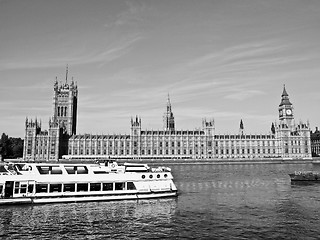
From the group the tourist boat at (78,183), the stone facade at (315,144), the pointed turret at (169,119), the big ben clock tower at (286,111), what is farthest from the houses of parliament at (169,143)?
the tourist boat at (78,183)

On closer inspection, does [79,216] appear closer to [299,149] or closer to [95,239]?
[95,239]

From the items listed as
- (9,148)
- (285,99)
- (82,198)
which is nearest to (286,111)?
(285,99)

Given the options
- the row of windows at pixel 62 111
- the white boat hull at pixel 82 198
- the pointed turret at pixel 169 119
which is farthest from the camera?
the pointed turret at pixel 169 119

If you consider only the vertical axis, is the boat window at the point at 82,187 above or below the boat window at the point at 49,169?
below

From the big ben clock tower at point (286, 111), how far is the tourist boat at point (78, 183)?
12792 centimetres

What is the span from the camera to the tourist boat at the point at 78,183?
3148cm

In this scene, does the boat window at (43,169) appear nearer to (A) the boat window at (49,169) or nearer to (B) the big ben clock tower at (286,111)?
(A) the boat window at (49,169)

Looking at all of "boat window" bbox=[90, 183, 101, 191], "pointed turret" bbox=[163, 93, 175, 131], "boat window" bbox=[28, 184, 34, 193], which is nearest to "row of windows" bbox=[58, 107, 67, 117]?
"pointed turret" bbox=[163, 93, 175, 131]

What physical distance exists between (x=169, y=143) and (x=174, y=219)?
115691 mm

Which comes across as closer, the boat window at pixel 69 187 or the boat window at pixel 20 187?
the boat window at pixel 20 187

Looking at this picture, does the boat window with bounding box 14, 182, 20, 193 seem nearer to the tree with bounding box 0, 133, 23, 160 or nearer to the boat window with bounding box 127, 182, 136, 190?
the boat window with bounding box 127, 182, 136, 190

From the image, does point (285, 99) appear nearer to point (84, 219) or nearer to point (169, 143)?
point (169, 143)

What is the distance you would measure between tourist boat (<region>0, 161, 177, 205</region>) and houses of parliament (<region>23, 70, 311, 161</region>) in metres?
100

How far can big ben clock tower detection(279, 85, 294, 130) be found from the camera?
502 feet
